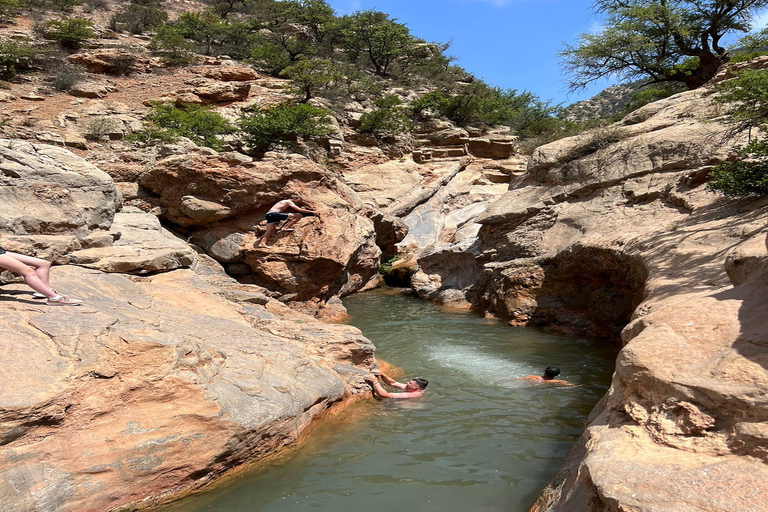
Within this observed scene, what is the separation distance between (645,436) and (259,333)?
4.59 metres

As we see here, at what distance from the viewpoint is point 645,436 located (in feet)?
8.61

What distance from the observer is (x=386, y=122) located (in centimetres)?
2305

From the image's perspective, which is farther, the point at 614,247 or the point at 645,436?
the point at 614,247

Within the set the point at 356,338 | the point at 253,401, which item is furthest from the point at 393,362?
the point at 253,401

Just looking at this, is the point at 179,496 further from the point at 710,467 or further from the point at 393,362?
the point at 393,362

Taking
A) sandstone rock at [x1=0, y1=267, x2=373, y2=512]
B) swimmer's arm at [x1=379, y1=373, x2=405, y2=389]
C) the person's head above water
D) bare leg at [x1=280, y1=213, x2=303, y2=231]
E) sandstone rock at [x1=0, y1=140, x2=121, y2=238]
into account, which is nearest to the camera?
sandstone rock at [x1=0, y1=267, x2=373, y2=512]

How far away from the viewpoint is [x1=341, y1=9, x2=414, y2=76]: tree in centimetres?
3138

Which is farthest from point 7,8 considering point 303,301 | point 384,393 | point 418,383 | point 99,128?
point 418,383

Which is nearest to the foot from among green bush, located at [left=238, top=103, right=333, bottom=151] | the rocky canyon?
the rocky canyon

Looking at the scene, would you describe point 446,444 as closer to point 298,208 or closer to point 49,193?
point 49,193

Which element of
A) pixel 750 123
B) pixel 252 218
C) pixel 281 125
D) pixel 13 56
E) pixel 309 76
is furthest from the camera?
pixel 309 76

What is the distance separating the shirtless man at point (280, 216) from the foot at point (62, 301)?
5.57 meters

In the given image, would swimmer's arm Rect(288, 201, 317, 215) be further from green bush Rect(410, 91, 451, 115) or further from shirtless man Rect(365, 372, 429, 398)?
green bush Rect(410, 91, 451, 115)

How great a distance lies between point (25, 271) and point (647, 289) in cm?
666
